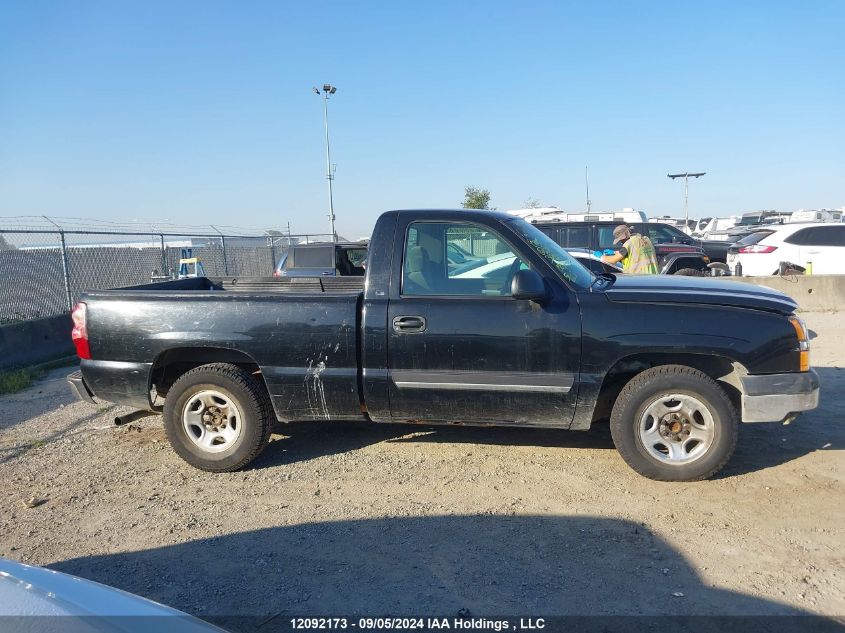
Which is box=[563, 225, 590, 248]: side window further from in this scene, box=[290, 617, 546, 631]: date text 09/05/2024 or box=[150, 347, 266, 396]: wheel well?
box=[290, 617, 546, 631]: date text 09/05/2024

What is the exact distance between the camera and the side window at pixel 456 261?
14.5ft

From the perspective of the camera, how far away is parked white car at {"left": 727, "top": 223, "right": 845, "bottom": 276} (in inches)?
542

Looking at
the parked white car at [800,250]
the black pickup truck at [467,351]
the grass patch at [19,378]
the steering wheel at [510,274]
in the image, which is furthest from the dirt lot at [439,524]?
the parked white car at [800,250]

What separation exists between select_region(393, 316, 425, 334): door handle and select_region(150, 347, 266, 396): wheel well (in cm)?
111

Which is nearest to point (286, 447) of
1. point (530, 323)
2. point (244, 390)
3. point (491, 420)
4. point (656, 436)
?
point (244, 390)

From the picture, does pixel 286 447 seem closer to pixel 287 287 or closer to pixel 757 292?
pixel 287 287

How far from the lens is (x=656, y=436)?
166 inches

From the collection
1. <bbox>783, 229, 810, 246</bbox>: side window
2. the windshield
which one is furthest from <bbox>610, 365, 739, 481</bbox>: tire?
<bbox>783, 229, 810, 246</bbox>: side window

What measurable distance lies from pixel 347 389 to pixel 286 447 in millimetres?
1130

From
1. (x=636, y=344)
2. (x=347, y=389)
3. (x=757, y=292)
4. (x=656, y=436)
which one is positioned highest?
(x=757, y=292)

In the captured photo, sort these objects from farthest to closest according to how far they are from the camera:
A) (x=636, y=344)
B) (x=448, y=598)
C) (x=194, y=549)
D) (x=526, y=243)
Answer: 1. (x=526, y=243)
2. (x=636, y=344)
3. (x=194, y=549)
4. (x=448, y=598)

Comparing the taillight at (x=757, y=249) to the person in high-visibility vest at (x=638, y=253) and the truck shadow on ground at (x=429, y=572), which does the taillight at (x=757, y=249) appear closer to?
the person in high-visibility vest at (x=638, y=253)

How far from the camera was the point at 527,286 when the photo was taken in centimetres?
405

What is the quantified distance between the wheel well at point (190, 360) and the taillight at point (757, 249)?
13248 millimetres
